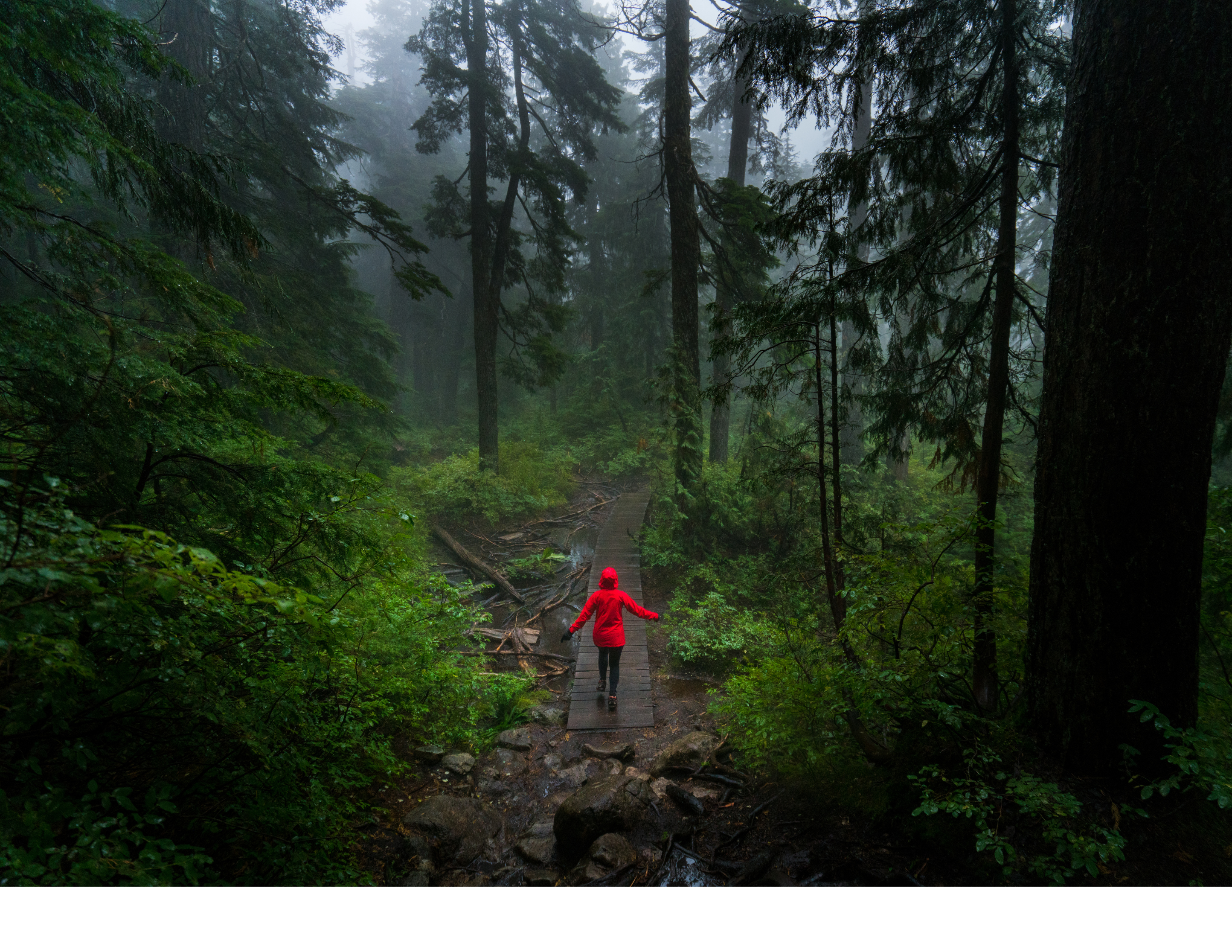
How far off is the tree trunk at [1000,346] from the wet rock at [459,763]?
4353 millimetres

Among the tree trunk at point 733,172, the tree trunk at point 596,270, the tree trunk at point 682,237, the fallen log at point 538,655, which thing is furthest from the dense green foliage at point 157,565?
the tree trunk at point 596,270

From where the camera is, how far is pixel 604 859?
11.2ft

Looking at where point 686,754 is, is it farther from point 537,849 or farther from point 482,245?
point 482,245

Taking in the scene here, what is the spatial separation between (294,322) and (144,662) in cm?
1162

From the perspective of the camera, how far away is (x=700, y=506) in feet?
33.1

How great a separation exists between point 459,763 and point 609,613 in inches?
89.0

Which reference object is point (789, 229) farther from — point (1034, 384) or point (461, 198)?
point (1034, 384)

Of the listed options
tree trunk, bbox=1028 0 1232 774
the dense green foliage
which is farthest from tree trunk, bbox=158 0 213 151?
tree trunk, bbox=1028 0 1232 774

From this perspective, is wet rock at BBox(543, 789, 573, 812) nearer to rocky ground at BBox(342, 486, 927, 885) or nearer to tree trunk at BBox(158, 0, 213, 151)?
rocky ground at BBox(342, 486, 927, 885)

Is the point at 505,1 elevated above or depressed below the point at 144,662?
above

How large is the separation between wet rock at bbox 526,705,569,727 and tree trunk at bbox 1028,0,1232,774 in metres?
4.71

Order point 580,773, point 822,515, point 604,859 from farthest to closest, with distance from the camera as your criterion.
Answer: point 580,773, point 822,515, point 604,859

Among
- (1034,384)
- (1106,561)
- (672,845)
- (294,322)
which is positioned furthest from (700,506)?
(1034,384)

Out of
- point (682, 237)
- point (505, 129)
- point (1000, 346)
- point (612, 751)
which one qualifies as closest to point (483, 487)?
point (682, 237)
